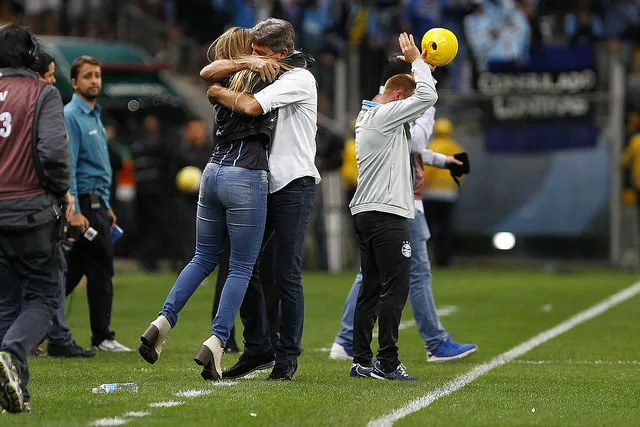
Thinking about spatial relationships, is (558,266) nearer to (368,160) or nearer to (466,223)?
(466,223)

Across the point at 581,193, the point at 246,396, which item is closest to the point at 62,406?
the point at 246,396

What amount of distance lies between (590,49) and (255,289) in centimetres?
1400

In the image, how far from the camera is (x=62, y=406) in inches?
295

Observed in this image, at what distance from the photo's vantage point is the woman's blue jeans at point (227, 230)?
325 inches

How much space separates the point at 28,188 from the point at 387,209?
2.42 meters

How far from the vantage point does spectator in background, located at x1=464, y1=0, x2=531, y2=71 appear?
21.7 meters

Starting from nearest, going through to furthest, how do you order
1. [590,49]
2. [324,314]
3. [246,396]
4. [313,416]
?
Answer: 1. [313,416]
2. [246,396]
3. [324,314]
4. [590,49]

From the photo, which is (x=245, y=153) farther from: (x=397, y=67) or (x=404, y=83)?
(x=397, y=67)

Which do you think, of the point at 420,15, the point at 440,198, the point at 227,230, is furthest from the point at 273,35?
the point at 420,15

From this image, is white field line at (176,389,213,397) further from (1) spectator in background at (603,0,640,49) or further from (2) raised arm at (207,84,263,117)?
(1) spectator in background at (603,0,640,49)

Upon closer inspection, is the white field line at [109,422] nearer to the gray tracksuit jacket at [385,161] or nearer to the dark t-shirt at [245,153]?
the dark t-shirt at [245,153]

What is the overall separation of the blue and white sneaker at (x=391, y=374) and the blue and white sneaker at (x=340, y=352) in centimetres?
133

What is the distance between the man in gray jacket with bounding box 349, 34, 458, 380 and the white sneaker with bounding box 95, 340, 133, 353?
2351 mm

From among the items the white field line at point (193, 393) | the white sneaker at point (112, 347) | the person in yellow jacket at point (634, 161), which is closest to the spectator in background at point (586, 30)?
the person in yellow jacket at point (634, 161)
